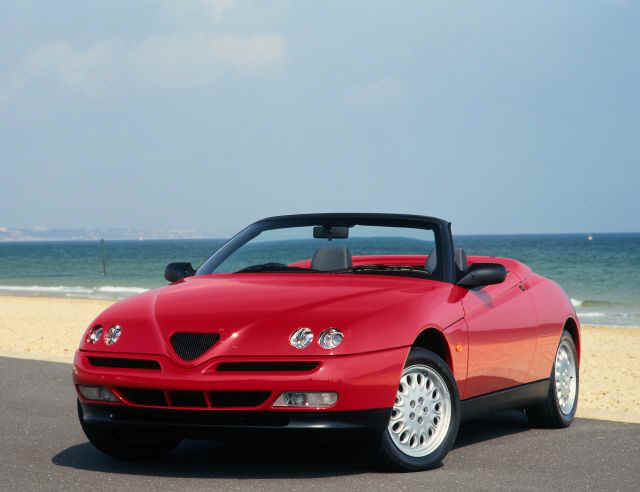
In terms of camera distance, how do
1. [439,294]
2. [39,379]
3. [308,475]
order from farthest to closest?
[39,379] < [439,294] < [308,475]

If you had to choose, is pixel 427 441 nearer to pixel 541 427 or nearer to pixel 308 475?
pixel 308 475

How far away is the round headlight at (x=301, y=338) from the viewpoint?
578 centimetres

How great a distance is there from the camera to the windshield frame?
726 cm

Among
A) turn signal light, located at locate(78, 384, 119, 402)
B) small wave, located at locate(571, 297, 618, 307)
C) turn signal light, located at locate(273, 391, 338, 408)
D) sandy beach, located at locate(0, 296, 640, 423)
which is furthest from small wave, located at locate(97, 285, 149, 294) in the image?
turn signal light, located at locate(273, 391, 338, 408)

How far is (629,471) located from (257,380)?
7.31 ft

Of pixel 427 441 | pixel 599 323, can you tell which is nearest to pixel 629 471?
pixel 427 441

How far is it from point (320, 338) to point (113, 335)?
1.22 m

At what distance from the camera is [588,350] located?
692 inches

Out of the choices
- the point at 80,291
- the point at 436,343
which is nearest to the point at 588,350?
the point at 436,343

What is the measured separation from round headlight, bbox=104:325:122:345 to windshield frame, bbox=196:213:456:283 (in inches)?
54.1

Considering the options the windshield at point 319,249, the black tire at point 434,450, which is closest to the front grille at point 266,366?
the black tire at point 434,450

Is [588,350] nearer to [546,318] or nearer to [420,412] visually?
[546,318]

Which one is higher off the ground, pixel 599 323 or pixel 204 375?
pixel 204 375

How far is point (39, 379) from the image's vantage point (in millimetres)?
11102
